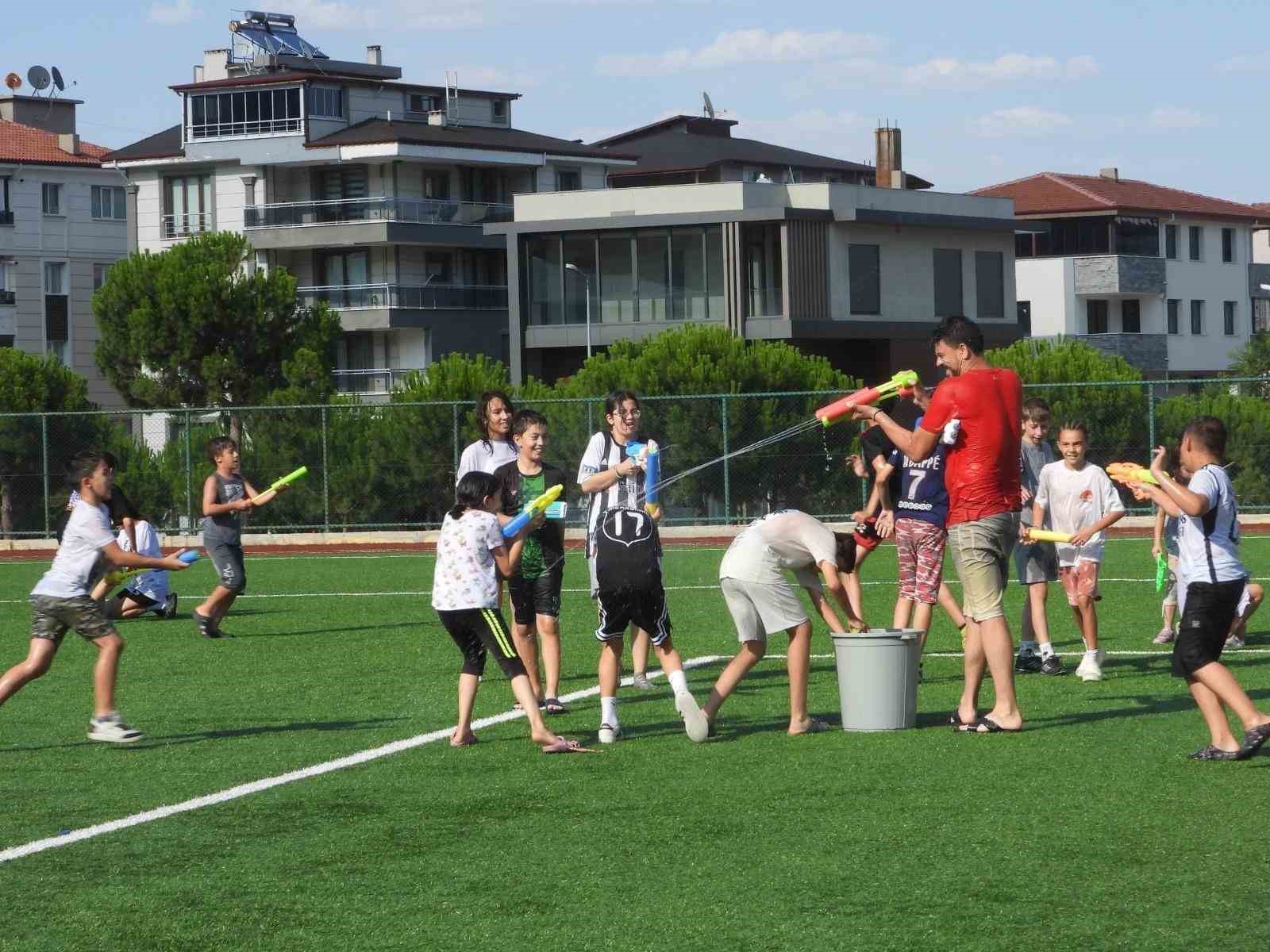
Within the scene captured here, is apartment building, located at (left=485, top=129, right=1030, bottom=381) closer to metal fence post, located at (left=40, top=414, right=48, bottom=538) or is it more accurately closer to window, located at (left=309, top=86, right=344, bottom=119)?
window, located at (left=309, top=86, right=344, bottom=119)

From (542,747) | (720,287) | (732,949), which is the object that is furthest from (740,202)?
(732,949)

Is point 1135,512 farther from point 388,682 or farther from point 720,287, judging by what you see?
point 720,287

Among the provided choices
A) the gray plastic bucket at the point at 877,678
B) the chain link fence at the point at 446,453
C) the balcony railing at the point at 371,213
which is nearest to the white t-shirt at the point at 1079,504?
the gray plastic bucket at the point at 877,678

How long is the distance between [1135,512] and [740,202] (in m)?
23.9

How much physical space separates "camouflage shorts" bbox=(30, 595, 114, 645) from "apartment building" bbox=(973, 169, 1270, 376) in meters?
62.0

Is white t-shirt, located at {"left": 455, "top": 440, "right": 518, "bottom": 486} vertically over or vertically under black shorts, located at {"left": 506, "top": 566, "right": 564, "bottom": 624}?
over

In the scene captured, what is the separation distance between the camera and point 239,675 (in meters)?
13.8

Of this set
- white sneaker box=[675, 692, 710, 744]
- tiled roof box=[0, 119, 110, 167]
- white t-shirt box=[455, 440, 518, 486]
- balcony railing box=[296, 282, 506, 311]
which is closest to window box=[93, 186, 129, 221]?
tiled roof box=[0, 119, 110, 167]

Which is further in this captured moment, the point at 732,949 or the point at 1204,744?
the point at 1204,744

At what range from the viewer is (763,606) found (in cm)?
991

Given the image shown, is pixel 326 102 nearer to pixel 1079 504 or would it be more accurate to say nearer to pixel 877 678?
pixel 1079 504

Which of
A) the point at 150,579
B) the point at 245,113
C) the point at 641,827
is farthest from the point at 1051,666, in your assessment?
the point at 245,113

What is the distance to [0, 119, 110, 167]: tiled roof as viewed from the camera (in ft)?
227

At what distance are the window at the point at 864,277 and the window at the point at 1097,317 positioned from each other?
20623 mm
